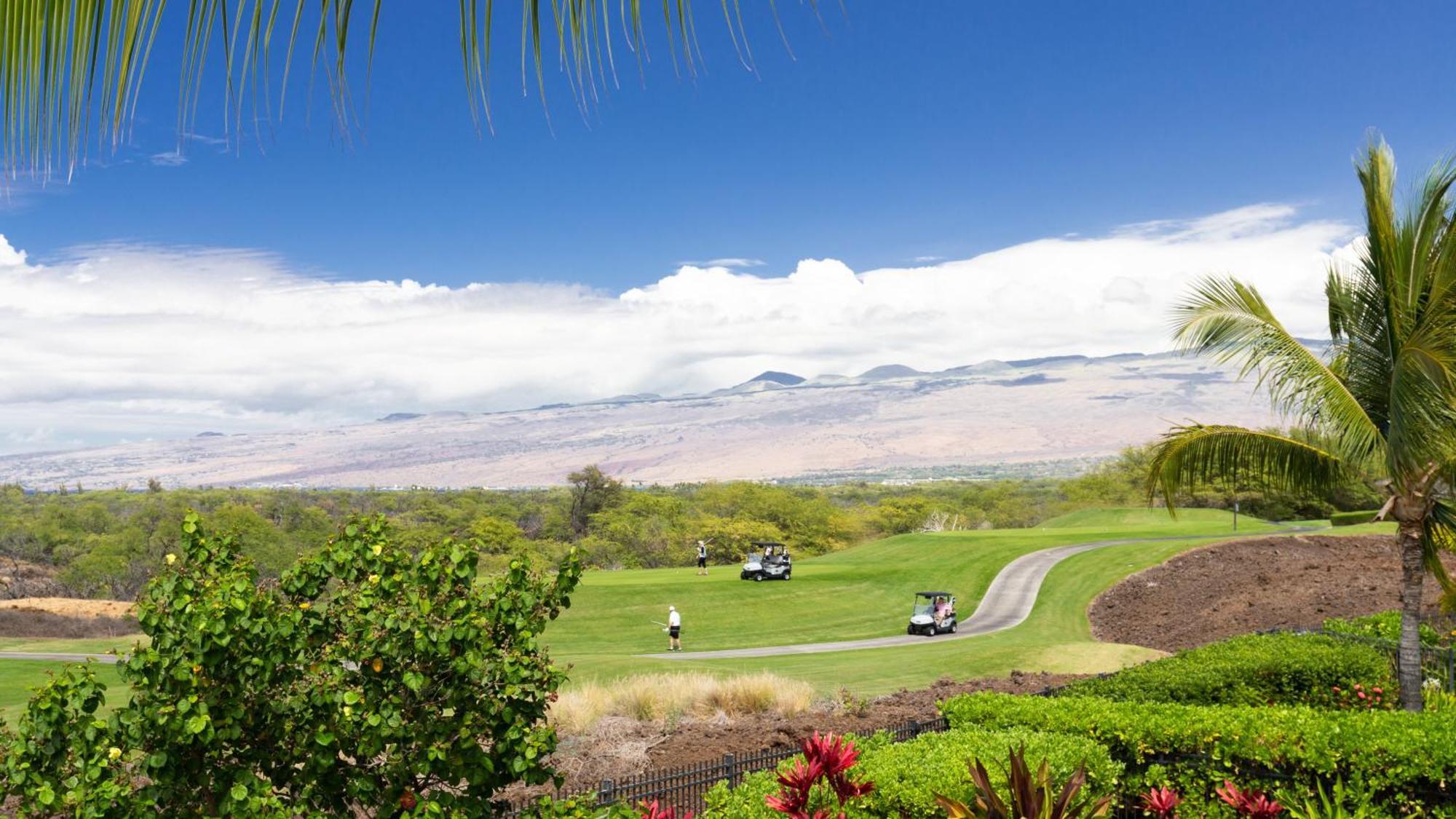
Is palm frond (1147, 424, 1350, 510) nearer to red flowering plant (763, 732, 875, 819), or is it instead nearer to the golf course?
the golf course

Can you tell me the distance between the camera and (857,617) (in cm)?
3959

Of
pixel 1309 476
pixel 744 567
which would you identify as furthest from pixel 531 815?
pixel 744 567

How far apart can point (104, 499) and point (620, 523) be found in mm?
53095

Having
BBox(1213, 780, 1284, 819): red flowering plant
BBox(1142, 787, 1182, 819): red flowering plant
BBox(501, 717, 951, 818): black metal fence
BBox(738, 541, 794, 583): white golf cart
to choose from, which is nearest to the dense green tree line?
BBox(738, 541, 794, 583): white golf cart

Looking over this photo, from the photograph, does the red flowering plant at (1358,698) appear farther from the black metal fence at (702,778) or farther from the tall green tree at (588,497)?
the tall green tree at (588,497)

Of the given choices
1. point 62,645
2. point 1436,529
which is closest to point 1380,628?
point 1436,529

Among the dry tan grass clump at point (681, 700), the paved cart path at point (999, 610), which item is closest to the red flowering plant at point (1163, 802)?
the dry tan grass clump at point (681, 700)

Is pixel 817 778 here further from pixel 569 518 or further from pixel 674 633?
pixel 569 518

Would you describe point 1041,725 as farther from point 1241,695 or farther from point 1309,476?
point 1309,476

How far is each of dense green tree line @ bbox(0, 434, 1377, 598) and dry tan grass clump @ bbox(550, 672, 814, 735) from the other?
39.1 meters

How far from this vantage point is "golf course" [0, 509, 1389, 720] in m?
25.3

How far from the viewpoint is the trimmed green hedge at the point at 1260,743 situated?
376 inches

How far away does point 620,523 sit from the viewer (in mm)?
79250

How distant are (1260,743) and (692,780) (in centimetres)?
622
